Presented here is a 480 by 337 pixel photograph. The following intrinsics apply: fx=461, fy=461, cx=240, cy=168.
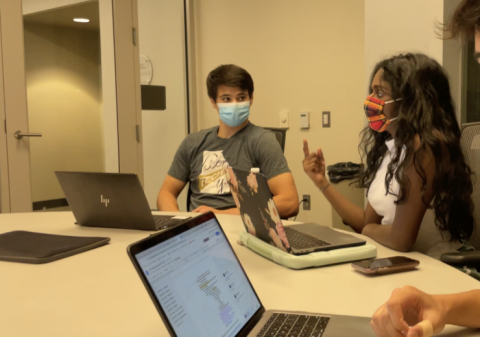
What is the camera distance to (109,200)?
4.87 feet

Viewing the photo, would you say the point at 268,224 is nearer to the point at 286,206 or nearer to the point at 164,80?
the point at 286,206

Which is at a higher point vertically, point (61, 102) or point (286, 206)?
point (61, 102)

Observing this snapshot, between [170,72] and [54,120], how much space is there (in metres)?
1.31

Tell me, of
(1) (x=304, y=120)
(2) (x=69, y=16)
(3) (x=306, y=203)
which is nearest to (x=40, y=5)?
(2) (x=69, y=16)

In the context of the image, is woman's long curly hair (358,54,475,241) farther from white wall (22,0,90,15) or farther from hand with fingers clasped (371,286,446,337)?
white wall (22,0,90,15)

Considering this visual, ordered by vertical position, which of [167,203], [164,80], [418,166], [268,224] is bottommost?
[167,203]

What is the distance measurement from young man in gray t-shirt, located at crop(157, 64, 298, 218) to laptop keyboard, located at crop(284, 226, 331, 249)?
2.54ft

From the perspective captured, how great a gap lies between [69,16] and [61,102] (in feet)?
2.08

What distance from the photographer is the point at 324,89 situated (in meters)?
3.59

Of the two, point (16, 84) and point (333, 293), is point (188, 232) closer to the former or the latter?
point (333, 293)

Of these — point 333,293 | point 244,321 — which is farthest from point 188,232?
point 333,293

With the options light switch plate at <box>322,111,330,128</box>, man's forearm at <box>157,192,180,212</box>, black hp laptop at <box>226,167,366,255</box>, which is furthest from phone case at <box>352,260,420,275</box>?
light switch plate at <box>322,111,330,128</box>

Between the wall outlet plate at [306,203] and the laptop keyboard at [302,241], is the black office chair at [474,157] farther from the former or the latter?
the wall outlet plate at [306,203]

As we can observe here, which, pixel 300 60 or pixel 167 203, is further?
pixel 300 60
